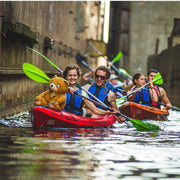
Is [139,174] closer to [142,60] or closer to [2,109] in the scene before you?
[2,109]

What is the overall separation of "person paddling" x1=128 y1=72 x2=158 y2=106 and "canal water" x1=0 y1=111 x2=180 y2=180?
12.7 ft

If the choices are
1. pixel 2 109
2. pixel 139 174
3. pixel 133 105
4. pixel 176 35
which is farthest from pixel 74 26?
pixel 139 174

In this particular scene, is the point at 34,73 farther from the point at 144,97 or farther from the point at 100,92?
the point at 144,97

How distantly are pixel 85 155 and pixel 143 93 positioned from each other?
6847 mm

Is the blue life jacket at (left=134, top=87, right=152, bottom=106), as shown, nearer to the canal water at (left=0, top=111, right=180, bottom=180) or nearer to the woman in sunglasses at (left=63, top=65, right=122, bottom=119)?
the woman in sunglasses at (left=63, top=65, right=122, bottom=119)

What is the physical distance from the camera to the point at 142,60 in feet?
125

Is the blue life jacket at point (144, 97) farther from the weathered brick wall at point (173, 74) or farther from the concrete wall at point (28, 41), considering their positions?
the weathered brick wall at point (173, 74)

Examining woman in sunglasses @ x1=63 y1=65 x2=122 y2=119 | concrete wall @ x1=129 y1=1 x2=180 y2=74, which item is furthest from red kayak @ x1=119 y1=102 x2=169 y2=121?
concrete wall @ x1=129 y1=1 x2=180 y2=74

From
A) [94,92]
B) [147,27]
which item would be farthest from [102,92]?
[147,27]

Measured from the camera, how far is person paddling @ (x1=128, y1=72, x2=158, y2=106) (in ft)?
38.5

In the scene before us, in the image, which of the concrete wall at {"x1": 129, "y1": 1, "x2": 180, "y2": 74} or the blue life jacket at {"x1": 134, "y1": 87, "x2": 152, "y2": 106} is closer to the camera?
the blue life jacket at {"x1": 134, "y1": 87, "x2": 152, "y2": 106}

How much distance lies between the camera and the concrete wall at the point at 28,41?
9.07 metres

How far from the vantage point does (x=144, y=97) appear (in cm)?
1191

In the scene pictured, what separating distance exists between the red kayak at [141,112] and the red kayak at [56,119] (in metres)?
2.74
